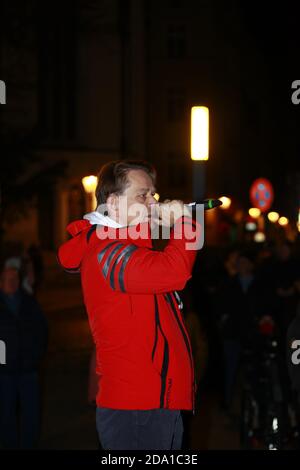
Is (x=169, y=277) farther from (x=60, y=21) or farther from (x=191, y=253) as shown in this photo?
(x=60, y=21)

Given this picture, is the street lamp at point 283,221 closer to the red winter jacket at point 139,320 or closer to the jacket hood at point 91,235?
the jacket hood at point 91,235

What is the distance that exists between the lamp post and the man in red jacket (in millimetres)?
1360

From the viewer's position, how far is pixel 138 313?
364 centimetres

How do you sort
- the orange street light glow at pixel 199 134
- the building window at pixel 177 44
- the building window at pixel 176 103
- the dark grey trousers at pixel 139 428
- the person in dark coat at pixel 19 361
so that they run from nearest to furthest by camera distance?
the dark grey trousers at pixel 139 428, the orange street light glow at pixel 199 134, the person in dark coat at pixel 19 361, the building window at pixel 176 103, the building window at pixel 177 44

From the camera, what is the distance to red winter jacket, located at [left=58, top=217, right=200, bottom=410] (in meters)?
3.55

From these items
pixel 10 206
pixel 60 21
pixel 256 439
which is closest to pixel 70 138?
pixel 60 21

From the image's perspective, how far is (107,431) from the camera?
12.2ft

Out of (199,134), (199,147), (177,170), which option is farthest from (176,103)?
(199,147)

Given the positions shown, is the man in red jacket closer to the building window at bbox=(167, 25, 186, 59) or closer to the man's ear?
the man's ear

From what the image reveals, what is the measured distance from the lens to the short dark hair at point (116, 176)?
12.2ft

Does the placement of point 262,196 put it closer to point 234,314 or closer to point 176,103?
point 234,314

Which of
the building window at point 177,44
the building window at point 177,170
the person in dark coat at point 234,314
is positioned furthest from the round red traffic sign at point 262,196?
the building window at point 177,44

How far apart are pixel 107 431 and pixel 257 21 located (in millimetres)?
65817

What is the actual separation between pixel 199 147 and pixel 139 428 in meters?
2.42
